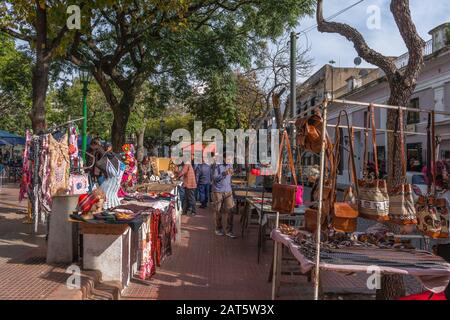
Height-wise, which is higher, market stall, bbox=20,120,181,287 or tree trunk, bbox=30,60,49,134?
tree trunk, bbox=30,60,49,134

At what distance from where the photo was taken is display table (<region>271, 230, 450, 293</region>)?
142 inches

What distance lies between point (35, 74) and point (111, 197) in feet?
10.0

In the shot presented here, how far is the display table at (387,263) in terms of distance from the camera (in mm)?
3613

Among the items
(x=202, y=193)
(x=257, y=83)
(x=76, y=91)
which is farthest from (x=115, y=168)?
(x=76, y=91)

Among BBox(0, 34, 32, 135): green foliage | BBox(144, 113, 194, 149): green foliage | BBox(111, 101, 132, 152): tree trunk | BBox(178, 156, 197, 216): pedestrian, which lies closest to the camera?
BBox(178, 156, 197, 216): pedestrian

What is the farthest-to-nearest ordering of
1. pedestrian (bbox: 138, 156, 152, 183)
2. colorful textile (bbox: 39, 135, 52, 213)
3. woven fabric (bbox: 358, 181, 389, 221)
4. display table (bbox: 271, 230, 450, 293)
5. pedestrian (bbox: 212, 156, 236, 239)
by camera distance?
pedestrian (bbox: 138, 156, 152, 183), pedestrian (bbox: 212, 156, 236, 239), colorful textile (bbox: 39, 135, 52, 213), woven fabric (bbox: 358, 181, 389, 221), display table (bbox: 271, 230, 450, 293)

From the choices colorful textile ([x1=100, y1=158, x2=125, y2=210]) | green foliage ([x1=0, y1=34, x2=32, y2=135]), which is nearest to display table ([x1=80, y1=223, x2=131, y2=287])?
colorful textile ([x1=100, y1=158, x2=125, y2=210])

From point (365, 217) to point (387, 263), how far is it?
483mm

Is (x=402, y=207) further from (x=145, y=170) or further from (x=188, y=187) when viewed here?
(x=145, y=170)

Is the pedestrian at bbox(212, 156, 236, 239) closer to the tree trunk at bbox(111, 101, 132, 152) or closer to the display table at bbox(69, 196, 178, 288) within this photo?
the display table at bbox(69, 196, 178, 288)

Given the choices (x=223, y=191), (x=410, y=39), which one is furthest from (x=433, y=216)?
(x=223, y=191)

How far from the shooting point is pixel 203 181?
1437cm

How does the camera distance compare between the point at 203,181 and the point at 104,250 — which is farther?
the point at 203,181

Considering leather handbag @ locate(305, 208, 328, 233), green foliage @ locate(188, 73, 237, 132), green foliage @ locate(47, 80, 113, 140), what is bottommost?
leather handbag @ locate(305, 208, 328, 233)
